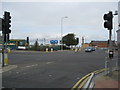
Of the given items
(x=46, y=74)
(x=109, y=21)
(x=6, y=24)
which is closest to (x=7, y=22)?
(x=6, y=24)

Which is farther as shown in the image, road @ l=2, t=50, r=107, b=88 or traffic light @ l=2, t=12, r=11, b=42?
traffic light @ l=2, t=12, r=11, b=42

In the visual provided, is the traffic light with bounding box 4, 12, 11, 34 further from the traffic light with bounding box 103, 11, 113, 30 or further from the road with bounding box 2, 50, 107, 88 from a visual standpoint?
the traffic light with bounding box 103, 11, 113, 30

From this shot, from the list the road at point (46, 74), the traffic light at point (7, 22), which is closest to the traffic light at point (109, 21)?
the road at point (46, 74)

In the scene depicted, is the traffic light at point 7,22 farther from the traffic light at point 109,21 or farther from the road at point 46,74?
the traffic light at point 109,21

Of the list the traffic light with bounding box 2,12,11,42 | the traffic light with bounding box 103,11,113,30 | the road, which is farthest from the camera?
the traffic light with bounding box 2,12,11,42

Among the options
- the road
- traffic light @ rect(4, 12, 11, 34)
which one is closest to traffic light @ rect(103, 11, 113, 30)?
the road

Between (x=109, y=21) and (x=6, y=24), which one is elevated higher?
(x=6, y=24)

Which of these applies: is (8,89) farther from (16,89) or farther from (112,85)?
(112,85)

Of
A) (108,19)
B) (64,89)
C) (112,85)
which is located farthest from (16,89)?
(108,19)

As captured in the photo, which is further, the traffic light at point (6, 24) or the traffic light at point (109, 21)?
the traffic light at point (6, 24)

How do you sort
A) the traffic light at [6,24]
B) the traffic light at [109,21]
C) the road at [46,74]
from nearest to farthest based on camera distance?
the road at [46,74] < the traffic light at [109,21] < the traffic light at [6,24]

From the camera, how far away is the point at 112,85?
6.95 metres

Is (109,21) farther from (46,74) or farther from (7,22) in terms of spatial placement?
(7,22)

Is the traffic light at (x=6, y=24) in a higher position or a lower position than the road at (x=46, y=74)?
higher
